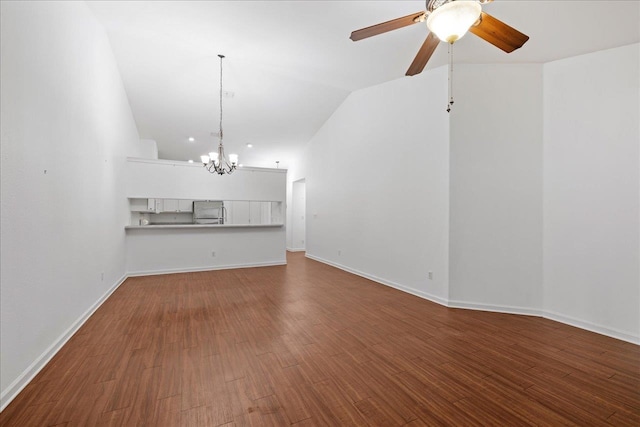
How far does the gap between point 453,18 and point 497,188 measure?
2.58 metres

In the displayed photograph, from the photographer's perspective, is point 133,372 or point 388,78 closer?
point 133,372

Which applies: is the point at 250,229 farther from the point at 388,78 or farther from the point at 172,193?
the point at 388,78

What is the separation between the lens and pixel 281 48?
3.95 meters

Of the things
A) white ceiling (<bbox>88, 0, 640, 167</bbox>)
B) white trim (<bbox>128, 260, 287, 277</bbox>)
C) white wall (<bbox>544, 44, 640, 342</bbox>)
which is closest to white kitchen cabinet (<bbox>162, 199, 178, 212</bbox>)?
white ceiling (<bbox>88, 0, 640, 167</bbox>)

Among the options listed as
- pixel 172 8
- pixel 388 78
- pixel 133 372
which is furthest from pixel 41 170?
pixel 388 78

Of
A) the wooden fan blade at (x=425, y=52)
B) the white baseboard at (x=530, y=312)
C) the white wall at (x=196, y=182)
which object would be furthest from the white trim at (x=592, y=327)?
the white wall at (x=196, y=182)

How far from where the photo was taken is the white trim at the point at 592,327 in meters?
2.77

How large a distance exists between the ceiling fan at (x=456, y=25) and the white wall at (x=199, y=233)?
4.67 m

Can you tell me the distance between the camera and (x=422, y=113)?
4.10 metres

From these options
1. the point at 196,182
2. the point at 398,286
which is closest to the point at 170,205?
the point at 196,182

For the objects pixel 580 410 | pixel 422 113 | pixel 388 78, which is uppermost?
Answer: pixel 388 78

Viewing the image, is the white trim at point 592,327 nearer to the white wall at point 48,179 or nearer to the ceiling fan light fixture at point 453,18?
the ceiling fan light fixture at point 453,18

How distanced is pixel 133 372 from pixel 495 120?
4713 mm

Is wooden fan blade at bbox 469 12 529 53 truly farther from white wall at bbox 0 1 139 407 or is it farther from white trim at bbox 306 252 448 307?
white wall at bbox 0 1 139 407
